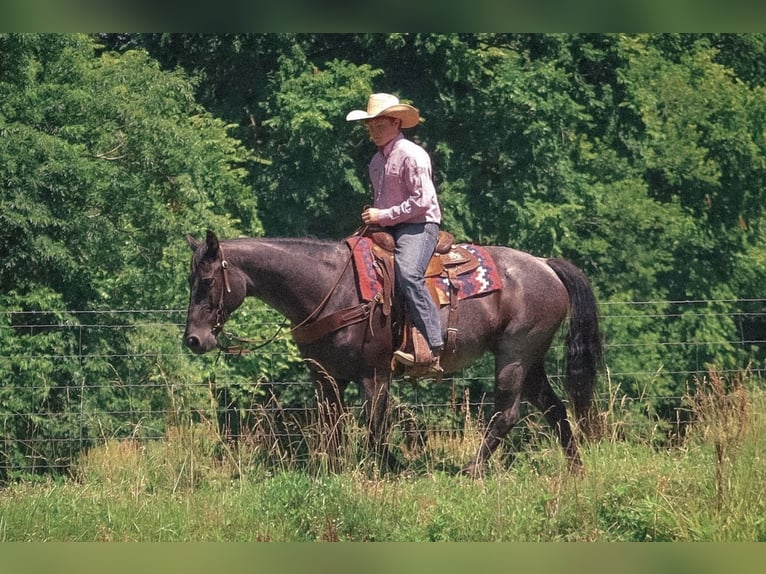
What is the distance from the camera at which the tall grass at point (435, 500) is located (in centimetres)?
648

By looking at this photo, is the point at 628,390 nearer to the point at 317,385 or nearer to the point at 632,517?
the point at 317,385

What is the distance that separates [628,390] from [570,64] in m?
4.49

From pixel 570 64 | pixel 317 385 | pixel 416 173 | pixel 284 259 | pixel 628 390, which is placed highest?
pixel 570 64

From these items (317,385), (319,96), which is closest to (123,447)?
(317,385)

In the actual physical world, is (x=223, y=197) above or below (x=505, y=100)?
below

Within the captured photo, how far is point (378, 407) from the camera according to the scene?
27.6 feet

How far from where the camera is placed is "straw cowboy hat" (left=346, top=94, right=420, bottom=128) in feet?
27.3

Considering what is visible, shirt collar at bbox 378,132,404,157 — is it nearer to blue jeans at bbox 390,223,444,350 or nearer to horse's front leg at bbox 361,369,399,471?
blue jeans at bbox 390,223,444,350

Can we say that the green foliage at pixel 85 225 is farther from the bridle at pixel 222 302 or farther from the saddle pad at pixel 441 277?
the saddle pad at pixel 441 277

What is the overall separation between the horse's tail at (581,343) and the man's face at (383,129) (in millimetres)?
1847

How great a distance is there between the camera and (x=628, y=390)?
14281 mm

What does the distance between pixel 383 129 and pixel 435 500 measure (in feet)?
9.35

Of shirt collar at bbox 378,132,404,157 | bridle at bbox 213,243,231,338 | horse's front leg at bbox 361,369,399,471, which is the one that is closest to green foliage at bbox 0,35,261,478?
bridle at bbox 213,243,231,338

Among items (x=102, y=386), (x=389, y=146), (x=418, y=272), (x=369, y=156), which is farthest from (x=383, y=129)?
(x=369, y=156)
